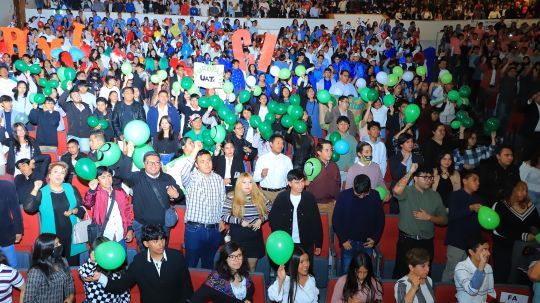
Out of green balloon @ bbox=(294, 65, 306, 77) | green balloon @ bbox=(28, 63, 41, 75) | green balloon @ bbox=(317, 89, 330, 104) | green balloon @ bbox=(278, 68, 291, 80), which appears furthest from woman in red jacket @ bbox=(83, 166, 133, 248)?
green balloon @ bbox=(294, 65, 306, 77)

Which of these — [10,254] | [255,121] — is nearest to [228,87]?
[255,121]

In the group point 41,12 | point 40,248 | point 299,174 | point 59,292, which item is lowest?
point 59,292

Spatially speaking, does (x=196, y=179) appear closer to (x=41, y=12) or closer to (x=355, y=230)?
(x=355, y=230)

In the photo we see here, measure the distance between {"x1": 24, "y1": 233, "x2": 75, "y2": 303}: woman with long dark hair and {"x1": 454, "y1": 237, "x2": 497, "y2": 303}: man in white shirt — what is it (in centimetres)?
300

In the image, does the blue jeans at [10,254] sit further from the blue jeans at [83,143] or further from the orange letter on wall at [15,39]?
the orange letter on wall at [15,39]

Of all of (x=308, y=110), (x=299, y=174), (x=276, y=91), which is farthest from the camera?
(x=276, y=91)

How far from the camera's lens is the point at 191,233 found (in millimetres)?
4551

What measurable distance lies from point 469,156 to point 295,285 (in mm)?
3355

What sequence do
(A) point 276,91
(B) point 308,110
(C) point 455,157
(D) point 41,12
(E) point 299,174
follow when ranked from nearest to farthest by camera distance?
(E) point 299,174, (C) point 455,157, (B) point 308,110, (A) point 276,91, (D) point 41,12

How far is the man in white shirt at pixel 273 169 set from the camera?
5215 millimetres

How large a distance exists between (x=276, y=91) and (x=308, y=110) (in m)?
1.27

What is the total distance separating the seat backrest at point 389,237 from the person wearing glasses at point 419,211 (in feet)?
1.28

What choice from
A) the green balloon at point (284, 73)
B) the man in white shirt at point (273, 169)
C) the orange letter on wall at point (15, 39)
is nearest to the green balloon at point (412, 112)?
the man in white shirt at point (273, 169)

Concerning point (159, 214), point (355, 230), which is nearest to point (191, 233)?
point (159, 214)
